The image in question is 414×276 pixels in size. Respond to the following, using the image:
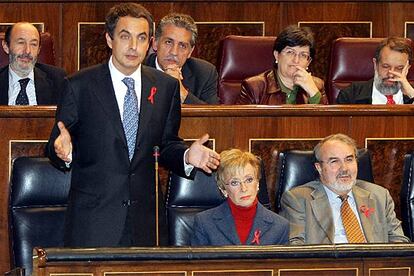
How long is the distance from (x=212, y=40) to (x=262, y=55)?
1.61 feet

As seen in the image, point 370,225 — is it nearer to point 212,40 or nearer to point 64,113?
point 64,113

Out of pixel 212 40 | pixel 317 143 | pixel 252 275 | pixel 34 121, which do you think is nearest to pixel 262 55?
pixel 212 40

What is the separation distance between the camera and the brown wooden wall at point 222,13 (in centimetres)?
485

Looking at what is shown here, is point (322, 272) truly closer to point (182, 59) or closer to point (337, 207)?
point (337, 207)

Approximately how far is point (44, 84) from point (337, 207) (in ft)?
3.90

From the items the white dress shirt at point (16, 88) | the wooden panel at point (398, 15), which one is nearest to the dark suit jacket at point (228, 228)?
the white dress shirt at point (16, 88)

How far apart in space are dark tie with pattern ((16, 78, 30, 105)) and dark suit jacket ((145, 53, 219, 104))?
1.43 feet

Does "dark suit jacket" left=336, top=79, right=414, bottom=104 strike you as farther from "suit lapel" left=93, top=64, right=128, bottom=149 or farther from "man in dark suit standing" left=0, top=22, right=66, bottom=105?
"suit lapel" left=93, top=64, right=128, bottom=149

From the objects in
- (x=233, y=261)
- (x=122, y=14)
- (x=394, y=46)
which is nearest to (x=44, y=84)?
(x=122, y=14)

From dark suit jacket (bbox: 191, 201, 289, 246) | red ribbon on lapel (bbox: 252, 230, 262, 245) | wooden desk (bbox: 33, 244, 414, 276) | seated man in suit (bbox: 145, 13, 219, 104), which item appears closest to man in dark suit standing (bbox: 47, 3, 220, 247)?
dark suit jacket (bbox: 191, 201, 289, 246)

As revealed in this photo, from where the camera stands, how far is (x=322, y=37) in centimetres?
500

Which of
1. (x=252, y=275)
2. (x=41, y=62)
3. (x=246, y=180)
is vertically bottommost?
(x=252, y=275)

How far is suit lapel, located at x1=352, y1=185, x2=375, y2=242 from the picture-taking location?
3.51 m

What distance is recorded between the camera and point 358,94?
13.8 ft
